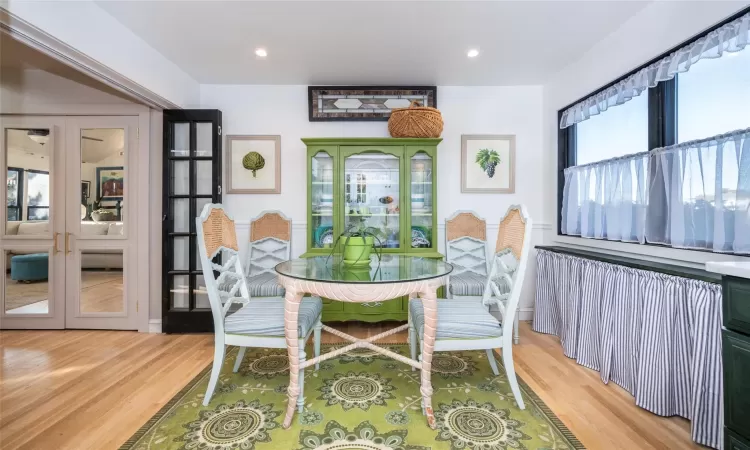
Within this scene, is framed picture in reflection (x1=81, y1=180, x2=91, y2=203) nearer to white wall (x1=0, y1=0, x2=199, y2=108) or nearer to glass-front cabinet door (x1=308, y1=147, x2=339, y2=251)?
white wall (x1=0, y1=0, x2=199, y2=108)

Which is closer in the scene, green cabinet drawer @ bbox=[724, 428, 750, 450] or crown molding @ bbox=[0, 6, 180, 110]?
green cabinet drawer @ bbox=[724, 428, 750, 450]

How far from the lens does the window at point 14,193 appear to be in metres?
3.29

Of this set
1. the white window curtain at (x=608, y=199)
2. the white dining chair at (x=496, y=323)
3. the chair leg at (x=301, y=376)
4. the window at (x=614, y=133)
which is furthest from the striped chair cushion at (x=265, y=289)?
the window at (x=614, y=133)

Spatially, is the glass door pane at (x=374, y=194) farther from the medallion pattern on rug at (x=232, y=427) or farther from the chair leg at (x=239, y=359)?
the medallion pattern on rug at (x=232, y=427)

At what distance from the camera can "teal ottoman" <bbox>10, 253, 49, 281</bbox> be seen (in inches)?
128

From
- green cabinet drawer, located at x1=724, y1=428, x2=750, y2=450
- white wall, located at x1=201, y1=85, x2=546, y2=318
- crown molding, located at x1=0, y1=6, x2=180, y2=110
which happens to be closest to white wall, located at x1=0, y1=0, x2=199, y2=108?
crown molding, located at x1=0, y1=6, x2=180, y2=110

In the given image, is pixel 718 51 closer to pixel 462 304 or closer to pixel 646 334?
pixel 646 334

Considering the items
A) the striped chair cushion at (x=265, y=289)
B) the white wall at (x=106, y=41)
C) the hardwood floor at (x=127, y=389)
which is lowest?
the hardwood floor at (x=127, y=389)

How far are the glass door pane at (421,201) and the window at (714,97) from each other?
1963mm

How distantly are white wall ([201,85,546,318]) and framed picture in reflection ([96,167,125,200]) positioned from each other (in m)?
1.00

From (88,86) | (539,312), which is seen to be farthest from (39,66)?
(539,312)

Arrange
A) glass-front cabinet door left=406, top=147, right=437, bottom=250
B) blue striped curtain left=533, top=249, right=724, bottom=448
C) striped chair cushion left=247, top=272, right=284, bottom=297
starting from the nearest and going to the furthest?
1. blue striped curtain left=533, top=249, right=724, bottom=448
2. striped chair cushion left=247, top=272, right=284, bottom=297
3. glass-front cabinet door left=406, top=147, right=437, bottom=250

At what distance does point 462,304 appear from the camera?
7.13ft

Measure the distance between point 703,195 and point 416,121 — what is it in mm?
2146
